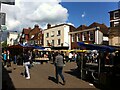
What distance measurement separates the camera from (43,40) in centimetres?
6856

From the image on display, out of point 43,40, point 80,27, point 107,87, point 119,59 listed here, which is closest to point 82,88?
point 107,87

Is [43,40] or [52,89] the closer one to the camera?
[52,89]

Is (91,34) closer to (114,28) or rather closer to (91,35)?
(91,35)

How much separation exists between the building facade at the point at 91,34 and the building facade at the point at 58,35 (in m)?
2.20

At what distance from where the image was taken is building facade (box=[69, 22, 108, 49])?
4836cm

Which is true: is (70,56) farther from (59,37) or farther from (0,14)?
(0,14)

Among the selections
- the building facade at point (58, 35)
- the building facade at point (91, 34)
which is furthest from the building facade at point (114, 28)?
the building facade at point (58, 35)

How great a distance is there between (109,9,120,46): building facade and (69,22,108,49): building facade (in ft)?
10.0

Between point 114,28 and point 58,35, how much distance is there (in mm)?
19127

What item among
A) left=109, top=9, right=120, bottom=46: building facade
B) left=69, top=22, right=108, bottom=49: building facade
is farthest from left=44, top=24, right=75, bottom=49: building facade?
left=109, top=9, right=120, bottom=46: building facade

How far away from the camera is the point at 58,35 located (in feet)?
198

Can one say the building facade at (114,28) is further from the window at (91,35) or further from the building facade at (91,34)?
the window at (91,35)

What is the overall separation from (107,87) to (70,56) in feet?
84.6

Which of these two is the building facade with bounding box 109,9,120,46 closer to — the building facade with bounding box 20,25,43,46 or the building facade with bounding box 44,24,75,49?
the building facade with bounding box 44,24,75,49
